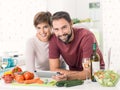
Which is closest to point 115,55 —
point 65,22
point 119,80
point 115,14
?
point 115,14

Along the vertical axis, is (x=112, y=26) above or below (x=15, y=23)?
below

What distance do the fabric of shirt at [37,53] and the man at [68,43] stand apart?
0.48 ft

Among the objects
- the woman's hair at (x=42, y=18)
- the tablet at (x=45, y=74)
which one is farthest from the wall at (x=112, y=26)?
the tablet at (x=45, y=74)

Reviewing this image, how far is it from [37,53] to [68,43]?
397 millimetres

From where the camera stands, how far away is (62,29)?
204 centimetres

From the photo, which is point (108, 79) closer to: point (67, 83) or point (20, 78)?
point (67, 83)

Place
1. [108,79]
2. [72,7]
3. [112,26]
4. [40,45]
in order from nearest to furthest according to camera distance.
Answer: [108,79]
[40,45]
[112,26]
[72,7]

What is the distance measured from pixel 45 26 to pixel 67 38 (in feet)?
1.00

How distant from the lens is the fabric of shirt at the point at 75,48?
6.85ft

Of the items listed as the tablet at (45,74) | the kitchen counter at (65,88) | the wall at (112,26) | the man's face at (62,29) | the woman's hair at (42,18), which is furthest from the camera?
the wall at (112,26)

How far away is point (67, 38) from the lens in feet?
6.87

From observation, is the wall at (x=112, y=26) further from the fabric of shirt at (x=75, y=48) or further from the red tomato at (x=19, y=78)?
the red tomato at (x=19, y=78)

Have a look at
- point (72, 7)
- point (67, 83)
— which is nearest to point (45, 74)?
point (67, 83)

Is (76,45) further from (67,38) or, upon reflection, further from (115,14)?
(115,14)
